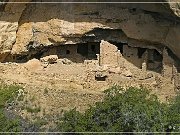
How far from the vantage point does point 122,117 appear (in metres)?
16.3

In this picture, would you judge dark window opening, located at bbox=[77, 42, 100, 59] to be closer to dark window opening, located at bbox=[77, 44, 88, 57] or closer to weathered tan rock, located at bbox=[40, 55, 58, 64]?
dark window opening, located at bbox=[77, 44, 88, 57]

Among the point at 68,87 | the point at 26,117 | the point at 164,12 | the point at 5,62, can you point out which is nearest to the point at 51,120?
the point at 26,117

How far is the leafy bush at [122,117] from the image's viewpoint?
16156 millimetres

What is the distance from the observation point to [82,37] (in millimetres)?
20375

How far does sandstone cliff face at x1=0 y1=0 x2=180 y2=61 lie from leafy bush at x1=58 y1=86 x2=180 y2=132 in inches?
127

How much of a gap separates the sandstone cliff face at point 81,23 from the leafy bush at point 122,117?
10.6 ft

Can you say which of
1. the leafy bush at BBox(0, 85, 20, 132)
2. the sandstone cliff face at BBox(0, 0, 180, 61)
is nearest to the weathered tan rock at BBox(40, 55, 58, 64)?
the sandstone cliff face at BBox(0, 0, 180, 61)

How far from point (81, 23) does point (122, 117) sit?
4.64 meters

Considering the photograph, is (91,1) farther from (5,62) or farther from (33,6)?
(5,62)

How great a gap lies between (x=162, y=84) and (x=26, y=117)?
4588mm

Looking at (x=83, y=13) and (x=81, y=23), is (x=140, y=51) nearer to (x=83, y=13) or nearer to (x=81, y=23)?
(x=81, y=23)

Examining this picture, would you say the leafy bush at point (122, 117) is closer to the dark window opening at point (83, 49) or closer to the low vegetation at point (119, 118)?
the low vegetation at point (119, 118)

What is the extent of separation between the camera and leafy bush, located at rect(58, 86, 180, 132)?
16156mm

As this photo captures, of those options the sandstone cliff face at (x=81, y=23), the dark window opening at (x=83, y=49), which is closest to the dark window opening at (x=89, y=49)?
the dark window opening at (x=83, y=49)
